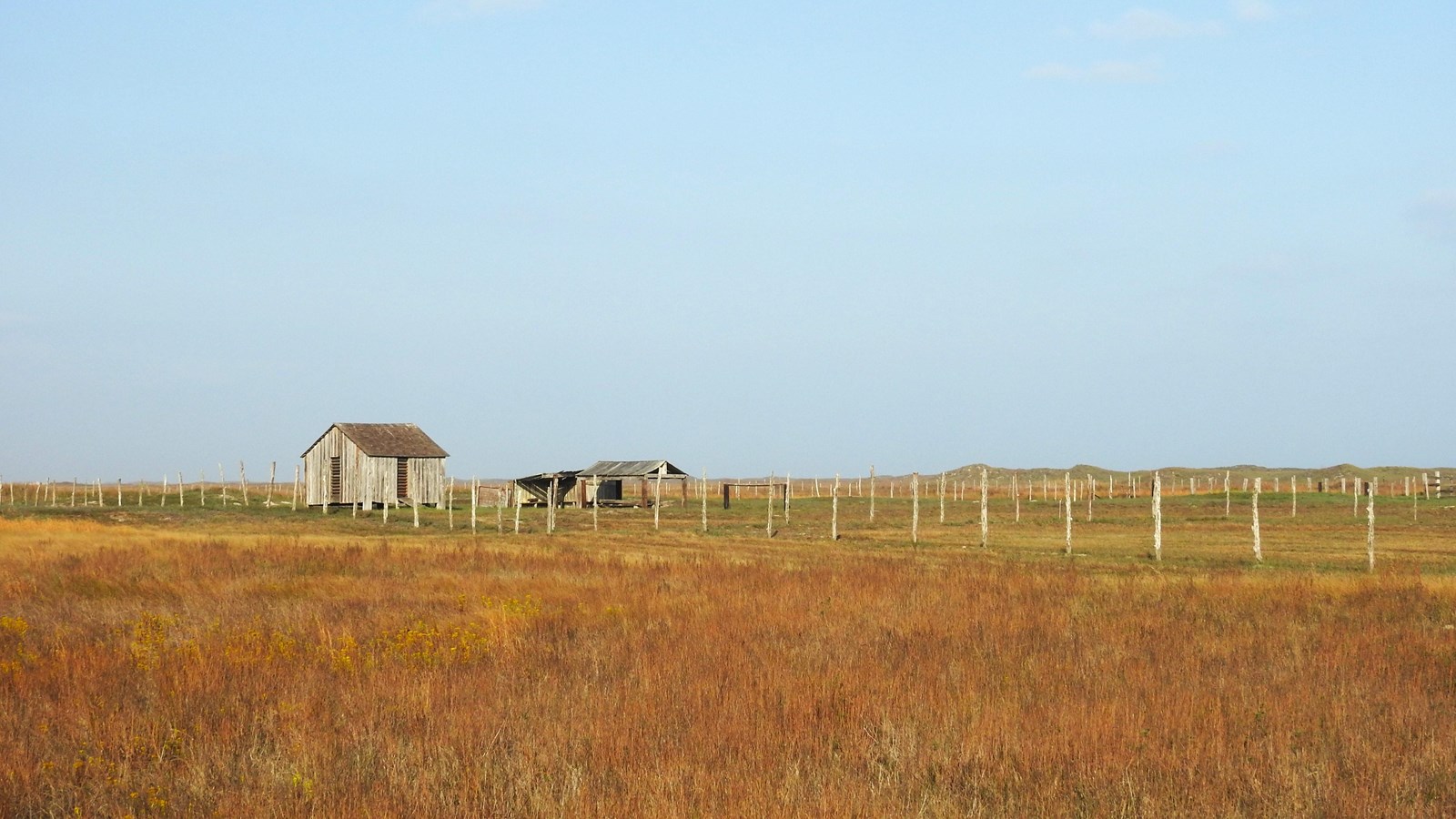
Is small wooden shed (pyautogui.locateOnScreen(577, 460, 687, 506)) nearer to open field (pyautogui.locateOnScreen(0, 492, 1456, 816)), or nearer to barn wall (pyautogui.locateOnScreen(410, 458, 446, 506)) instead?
barn wall (pyautogui.locateOnScreen(410, 458, 446, 506))

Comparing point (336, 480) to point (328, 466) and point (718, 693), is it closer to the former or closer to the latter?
point (328, 466)

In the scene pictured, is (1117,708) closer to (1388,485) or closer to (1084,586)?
(1084,586)

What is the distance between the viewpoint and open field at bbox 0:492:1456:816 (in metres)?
7.30

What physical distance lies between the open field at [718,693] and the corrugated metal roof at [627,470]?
44.7 m

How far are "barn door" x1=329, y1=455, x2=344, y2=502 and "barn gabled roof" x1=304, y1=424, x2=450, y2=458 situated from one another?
175 centimetres

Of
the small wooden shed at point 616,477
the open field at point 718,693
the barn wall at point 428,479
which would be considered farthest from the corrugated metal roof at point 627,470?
the open field at point 718,693

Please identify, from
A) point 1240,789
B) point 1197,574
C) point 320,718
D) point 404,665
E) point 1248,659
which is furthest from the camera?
point 1197,574

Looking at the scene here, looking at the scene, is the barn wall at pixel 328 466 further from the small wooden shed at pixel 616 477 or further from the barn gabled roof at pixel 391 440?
the small wooden shed at pixel 616 477

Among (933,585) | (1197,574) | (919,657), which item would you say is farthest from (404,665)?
(1197,574)

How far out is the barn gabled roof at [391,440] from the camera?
65.2 meters

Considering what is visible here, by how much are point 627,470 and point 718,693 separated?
6103cm

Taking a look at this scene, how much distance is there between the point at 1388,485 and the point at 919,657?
13012 centimetres

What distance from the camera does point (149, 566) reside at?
23094mm

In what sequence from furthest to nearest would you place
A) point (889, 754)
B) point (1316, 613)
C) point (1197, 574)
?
point (1197, 574), point (1316, 613), point (889, 754)
